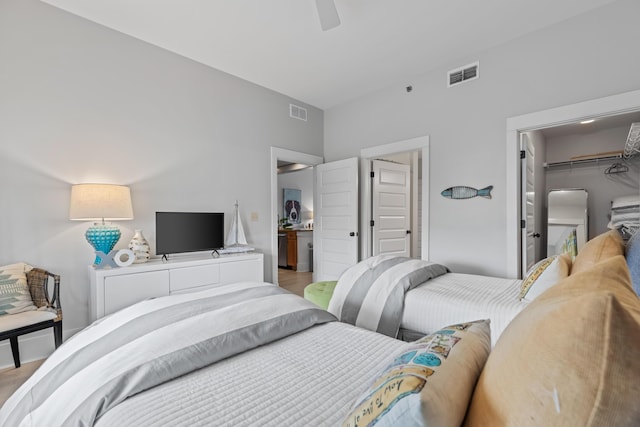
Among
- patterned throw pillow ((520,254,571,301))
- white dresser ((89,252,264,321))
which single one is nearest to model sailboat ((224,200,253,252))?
white dresser ((89,252,264,321))

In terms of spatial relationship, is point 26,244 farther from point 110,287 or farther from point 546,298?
point 546,298

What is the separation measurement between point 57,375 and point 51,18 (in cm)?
310

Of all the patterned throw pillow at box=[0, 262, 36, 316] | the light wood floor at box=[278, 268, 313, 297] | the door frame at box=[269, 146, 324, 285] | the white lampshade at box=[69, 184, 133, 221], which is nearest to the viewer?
the patterned throw pillow at box=[0, 262, 36, 316]

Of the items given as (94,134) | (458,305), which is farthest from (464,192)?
(94,134)

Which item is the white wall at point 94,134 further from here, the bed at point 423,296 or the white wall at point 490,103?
the white wall at point 490,103

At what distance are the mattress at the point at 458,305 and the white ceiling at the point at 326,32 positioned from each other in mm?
2366

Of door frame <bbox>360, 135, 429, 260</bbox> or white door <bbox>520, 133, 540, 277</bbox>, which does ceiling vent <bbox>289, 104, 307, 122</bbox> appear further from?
white door <bbox>520, 133, 540, 277</bbox>

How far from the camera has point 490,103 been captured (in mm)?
3178

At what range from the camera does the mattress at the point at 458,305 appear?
174cm

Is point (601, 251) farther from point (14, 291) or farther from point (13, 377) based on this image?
point (13, 377)

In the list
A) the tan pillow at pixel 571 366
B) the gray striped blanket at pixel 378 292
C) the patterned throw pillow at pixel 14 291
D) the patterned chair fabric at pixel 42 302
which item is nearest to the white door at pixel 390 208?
the gray striped blanket at pixel 378 292

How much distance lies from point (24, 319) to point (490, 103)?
4509 mm

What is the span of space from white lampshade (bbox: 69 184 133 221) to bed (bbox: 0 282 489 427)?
4.58 ft

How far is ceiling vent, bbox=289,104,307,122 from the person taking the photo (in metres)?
4.44
